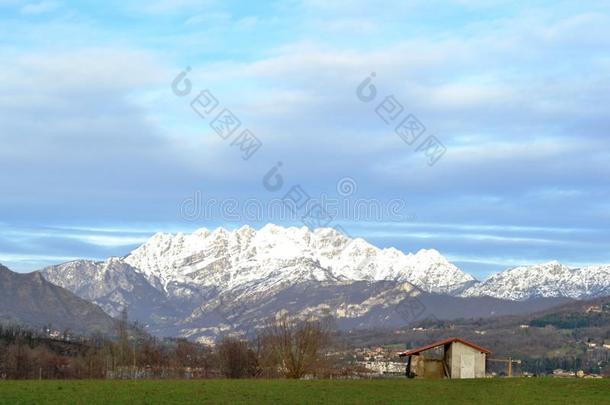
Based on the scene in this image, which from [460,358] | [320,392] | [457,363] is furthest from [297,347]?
[320,392]

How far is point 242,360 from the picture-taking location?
17012 centimetres

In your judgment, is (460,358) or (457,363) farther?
(460,358)

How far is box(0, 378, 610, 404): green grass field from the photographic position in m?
68.1

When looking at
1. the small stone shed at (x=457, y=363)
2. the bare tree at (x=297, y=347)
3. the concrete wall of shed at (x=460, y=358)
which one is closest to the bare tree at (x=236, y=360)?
the bare tree at (x=297, y=347)

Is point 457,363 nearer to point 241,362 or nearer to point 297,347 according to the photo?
point 297,347

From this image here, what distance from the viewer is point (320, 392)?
249 ft

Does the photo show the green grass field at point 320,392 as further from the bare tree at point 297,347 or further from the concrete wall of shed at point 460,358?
the bare tree at point 297,347

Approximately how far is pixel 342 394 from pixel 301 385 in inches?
455

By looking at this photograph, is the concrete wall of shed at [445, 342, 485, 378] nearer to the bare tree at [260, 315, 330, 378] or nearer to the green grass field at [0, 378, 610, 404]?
the bare tree at [260, 315, 330, 378]

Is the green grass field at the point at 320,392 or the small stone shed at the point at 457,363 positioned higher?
the small stone shed at the point at 457,363

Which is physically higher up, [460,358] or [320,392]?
[460,358]

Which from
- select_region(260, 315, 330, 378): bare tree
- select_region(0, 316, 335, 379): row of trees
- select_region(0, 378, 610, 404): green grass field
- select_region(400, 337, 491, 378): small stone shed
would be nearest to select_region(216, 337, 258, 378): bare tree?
select_region(0, 316, 335, 379): row of trees

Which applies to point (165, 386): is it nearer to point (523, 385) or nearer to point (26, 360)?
point (523, 385)

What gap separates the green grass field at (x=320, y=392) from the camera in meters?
68.1
